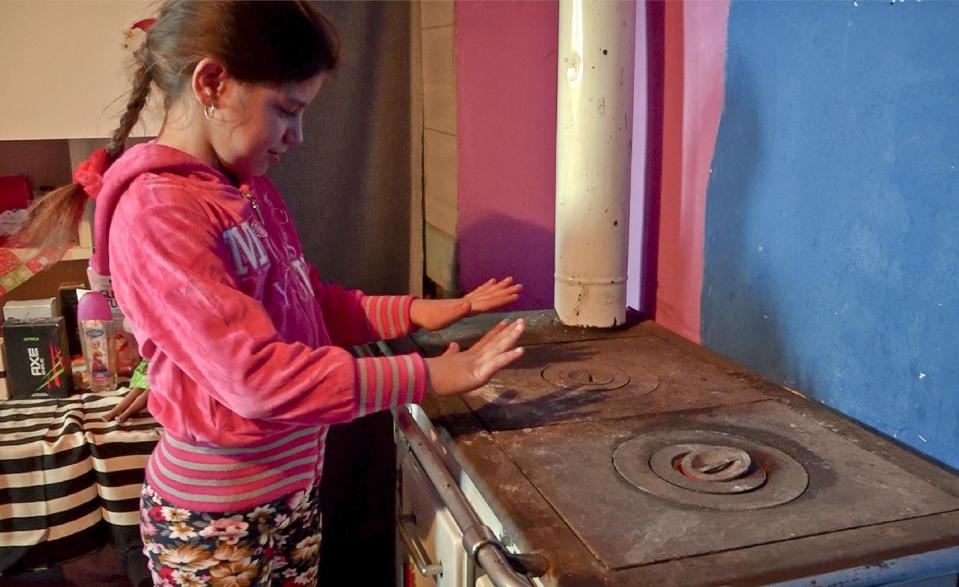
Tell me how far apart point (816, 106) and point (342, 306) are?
0.70 meters

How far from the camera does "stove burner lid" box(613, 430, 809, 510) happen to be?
2.63 feet

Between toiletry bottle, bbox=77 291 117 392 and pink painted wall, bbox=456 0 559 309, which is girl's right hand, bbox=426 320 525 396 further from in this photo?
toiletry bottle, bbox=77 291 117 392

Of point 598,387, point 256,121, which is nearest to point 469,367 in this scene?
point 598,387

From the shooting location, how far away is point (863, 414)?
3.42 feet

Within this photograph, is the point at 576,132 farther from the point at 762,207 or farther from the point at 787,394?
the point at 787,394

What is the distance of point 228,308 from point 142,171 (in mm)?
193

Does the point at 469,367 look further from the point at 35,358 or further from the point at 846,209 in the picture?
the point at 35,358

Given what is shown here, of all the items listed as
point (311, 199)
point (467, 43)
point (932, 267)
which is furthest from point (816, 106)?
point (311, 199)

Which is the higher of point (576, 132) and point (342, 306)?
point (576, 132)

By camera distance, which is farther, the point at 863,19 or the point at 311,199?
the point at 311,199

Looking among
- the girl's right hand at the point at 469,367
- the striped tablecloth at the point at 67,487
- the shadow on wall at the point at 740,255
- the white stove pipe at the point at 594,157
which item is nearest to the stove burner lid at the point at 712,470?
the girl's right hand at the point at 469,367

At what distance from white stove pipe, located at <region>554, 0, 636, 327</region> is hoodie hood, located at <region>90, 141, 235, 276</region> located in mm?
577

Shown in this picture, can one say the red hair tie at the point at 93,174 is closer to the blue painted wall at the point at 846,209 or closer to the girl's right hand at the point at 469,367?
the girl's right hand at the point at 469,367

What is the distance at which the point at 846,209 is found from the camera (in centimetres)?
106
